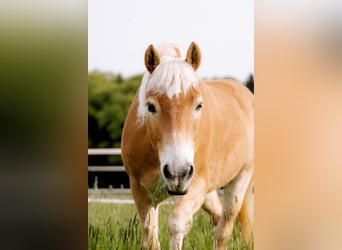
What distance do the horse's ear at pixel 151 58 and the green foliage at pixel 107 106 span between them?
0.77 ft

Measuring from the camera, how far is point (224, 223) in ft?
13.1

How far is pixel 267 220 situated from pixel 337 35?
1.56m

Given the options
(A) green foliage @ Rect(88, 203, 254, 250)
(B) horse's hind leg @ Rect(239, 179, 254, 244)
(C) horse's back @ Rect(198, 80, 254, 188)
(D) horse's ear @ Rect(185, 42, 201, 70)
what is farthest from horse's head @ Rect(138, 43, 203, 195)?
(B) horse's hind leg @ Rect(239, 179, 254, 244)

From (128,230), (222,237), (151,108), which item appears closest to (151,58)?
(151,108)

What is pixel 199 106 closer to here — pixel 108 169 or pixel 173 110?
pixel 173 110

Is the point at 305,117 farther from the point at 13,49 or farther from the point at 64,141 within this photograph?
the point at 13,49

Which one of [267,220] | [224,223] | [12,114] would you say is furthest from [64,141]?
[267,220]

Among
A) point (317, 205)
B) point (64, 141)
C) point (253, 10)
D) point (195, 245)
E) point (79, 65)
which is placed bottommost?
point (195, 245)

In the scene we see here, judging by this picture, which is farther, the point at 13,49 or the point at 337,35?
the point at 13,49

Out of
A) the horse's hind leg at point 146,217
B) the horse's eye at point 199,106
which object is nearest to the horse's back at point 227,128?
the horse's eye at point 199,106

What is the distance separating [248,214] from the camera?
4.03 metres

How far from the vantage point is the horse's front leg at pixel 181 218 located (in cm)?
387

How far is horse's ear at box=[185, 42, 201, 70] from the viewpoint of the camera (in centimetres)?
384

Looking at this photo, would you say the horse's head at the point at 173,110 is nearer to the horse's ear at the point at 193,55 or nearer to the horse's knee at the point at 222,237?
Result: the horse's ear at the point at 193,55
